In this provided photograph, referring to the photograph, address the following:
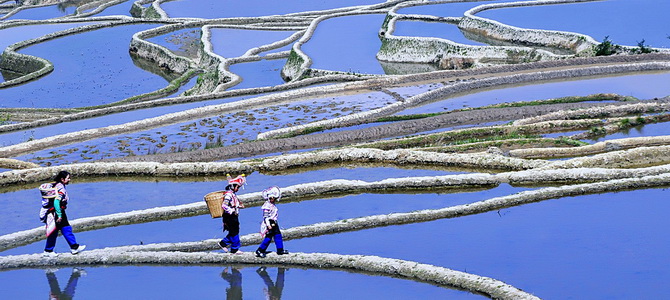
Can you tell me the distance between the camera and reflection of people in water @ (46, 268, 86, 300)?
41.2 ft

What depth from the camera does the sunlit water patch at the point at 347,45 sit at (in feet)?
119

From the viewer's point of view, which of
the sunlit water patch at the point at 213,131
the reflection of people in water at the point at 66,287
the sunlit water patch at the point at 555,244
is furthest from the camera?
the sunlit water patch at the point at 213,131

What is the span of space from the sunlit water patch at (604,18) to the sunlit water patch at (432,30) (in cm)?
172

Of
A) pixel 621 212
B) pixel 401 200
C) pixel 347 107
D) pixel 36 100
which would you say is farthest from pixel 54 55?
pixel 621 212

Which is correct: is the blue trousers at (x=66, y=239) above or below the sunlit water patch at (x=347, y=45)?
below

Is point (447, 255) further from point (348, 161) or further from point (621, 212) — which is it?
point (348, 161)

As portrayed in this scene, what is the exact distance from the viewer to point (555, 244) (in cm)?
1324

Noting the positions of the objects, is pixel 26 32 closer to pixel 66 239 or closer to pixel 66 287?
pixel 66 239

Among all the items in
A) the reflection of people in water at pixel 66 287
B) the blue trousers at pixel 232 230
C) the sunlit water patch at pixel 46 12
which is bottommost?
the reflection of people in water at pixel 66 287

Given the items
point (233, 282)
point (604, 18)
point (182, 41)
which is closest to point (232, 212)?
point (233, 282)

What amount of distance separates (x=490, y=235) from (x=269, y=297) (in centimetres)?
364

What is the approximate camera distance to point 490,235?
548 inches

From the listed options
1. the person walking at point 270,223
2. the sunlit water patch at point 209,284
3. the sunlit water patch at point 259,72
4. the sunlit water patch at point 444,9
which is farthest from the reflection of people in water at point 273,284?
the sunlit water patch at point 444,9

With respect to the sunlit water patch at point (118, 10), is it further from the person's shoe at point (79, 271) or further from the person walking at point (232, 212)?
the person walking at point (232, 212)
